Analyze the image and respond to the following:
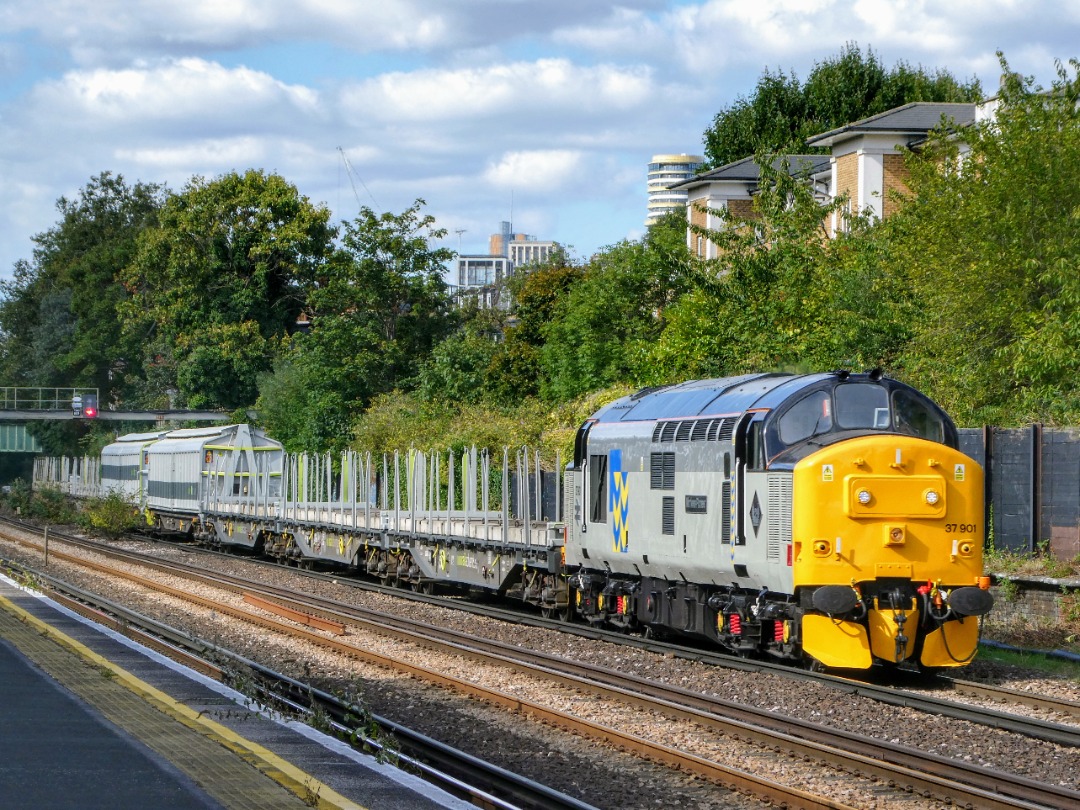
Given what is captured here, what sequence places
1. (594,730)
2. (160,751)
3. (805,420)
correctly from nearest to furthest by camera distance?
(160,751), (594,730), (805,420)

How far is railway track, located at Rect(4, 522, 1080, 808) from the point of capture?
9.55m

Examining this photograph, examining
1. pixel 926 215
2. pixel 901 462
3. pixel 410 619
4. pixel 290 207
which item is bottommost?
pixel 410 619

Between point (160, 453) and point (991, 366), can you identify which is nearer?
point (991, 366)

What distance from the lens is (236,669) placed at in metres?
15.8

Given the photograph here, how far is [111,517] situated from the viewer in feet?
161

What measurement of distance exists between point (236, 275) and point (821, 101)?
30.9 metres

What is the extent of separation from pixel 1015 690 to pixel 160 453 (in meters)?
40.5

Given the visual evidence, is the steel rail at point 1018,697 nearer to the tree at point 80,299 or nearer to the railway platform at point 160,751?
the railway platform at point 160,751

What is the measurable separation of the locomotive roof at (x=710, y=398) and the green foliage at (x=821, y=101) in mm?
50677

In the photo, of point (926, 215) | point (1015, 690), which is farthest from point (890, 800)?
point (926, 215)

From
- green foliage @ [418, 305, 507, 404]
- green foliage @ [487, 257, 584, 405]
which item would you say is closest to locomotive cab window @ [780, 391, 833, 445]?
green foliage @ [487, 257, 584, 405]

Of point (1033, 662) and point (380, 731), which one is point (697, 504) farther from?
point (380, 731)

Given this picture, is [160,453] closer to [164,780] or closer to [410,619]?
[410,619]

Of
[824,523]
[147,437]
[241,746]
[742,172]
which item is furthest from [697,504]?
[147,437]
